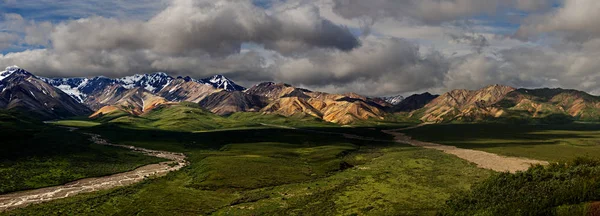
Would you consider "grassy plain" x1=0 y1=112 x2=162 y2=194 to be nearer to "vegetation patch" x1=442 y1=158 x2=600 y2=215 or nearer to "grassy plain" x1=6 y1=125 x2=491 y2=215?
"grassy plain" x1=6 y1=125 x2=491 y2=215

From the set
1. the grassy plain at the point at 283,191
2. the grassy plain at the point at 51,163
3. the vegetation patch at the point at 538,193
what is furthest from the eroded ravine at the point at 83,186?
the vegetation patch at the point at 538,193

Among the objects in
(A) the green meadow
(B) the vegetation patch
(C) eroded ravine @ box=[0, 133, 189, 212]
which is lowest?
(C) eroded ravine @ box=[0, 133, 189, 212]

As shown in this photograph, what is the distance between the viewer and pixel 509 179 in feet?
170

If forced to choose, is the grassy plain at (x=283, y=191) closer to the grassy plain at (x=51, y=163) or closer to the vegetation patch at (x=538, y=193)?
the vegetation patch at (x=538, y=193)

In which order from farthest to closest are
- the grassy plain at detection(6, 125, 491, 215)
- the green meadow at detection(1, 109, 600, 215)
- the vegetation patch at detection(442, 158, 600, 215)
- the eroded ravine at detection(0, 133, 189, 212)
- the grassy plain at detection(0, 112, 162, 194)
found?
1. the grassy plain at detection(0, 112, 162, 194)
2. the eroded ravine at detection(0, 133, 189, 212)
3. the grassy plain at detection(6, 125, 491, 215)
4. the green meadow at detection(1, 109, 600, 215)
5. the vegetation patch at detection(442, 158, 600, 215)

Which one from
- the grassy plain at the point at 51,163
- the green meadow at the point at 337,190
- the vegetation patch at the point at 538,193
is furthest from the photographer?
the grassy plain at the point at 51,163

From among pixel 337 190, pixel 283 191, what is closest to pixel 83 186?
pixel 283 191

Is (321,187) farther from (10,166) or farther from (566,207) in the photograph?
(10,166)

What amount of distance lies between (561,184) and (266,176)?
218 feet

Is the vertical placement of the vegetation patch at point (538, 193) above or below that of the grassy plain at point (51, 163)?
above

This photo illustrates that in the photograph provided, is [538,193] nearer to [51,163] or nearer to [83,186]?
[83,186]

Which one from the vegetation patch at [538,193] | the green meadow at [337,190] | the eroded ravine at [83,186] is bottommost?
the eroded ravine at [83,186]

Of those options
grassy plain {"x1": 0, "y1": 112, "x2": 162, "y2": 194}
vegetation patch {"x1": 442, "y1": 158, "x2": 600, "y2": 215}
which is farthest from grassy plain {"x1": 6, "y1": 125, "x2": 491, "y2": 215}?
grassy plain {"x1": 0, "y1": 112, "x2": 162, "y2": 194}

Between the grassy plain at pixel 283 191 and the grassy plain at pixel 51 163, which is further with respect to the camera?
the grassy plain at pixel 51 163
